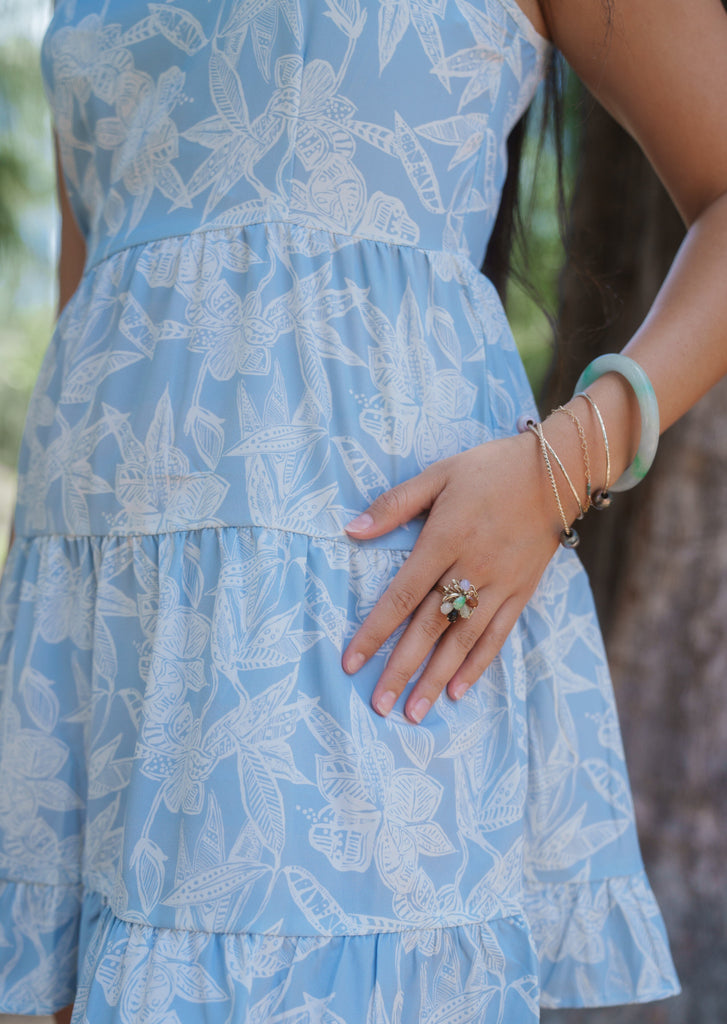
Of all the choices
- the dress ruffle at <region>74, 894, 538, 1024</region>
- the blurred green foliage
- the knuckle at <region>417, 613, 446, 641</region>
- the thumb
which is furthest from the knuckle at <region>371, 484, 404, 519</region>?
the blurred green foliage

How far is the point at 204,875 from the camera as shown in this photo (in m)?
0.71

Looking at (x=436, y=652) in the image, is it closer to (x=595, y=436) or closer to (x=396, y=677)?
(x=396, y=677)

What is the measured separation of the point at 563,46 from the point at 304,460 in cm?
59

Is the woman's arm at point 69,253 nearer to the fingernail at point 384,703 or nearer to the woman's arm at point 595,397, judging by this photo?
the woman's arm at point 595,397

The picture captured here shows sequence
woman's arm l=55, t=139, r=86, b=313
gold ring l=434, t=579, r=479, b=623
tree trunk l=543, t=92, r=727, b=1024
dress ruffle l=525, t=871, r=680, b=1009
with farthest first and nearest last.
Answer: tree trunk l=543, t=92, r=727, b=1024
woman's arm l=55, t=139, r=86, b=313
dress ruffle l=525, t=871, r=680, b=1009
gold ring l=434, t=579, r=479, b=623

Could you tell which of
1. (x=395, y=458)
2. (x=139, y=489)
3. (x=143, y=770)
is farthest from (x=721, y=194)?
(x=143, y=770)

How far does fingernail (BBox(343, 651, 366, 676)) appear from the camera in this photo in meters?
0.76

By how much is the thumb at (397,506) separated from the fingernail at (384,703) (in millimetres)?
146

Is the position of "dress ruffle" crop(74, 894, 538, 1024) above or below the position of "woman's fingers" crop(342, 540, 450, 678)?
below

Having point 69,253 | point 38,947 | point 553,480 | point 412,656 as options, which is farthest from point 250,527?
point 69,253

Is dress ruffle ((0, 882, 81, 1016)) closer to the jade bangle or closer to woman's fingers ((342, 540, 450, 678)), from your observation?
woman's fingers ((342, 540, 450, 678))

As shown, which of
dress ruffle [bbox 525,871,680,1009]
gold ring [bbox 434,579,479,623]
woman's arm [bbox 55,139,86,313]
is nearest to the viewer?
gold ring [bbox 434,579,479,623]

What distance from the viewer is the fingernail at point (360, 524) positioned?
78 cm

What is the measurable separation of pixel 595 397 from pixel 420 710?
1.20ft
